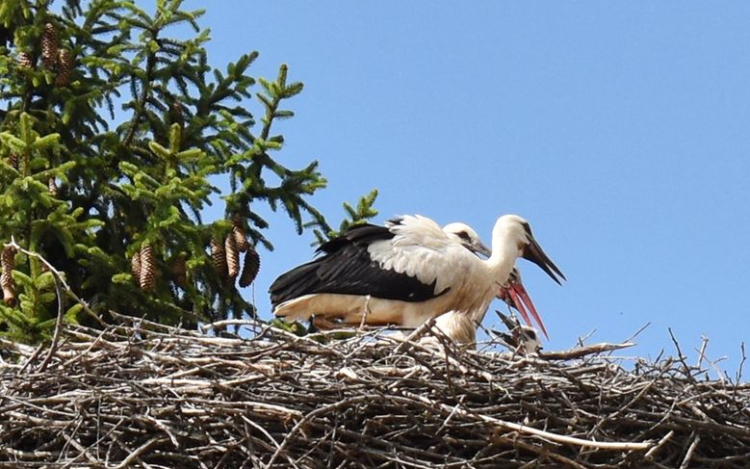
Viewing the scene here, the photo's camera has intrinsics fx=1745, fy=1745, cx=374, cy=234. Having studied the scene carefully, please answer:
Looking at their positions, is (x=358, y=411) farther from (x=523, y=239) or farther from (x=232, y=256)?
(x=523, y=239)

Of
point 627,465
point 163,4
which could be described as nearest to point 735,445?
point 627,465

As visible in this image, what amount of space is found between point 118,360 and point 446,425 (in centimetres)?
99

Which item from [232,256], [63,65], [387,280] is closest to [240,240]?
Answer: [232,256]

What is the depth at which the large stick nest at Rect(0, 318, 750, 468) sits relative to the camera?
15.8ft

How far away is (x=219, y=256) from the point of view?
739 cm

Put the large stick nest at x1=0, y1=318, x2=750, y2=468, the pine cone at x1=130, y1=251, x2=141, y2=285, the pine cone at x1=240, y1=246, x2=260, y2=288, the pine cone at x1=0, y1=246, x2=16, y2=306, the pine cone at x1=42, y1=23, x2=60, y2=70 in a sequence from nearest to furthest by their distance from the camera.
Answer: the large stick nest at x1=0, y1=318, x2=750, y2=468 → the pine cone at x1=0, y1=246, x2=16, y2=306 → the pine cone at x1=130, y1=251, x2=141, y2=285 → the pine cone at x1=240, y1=246, x2=260, y2=288 → the pine cone at x1=42, y1=23, x2=60, y2=70

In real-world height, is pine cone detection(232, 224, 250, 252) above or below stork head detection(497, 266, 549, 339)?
below

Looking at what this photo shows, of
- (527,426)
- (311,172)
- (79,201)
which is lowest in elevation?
(527,426)

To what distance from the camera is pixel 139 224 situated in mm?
7914

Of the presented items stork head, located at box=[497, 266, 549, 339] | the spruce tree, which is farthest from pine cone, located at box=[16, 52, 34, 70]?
stork head, located at box=[497, 266, 549, 339]

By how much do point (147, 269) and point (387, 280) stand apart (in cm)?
151

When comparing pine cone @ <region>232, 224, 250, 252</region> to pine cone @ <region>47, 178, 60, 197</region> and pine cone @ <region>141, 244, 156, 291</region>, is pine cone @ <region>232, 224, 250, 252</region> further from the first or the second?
pine cone @ <region>47, 178, 60, 197</region>

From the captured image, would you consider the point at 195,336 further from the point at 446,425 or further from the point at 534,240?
the point at 534,240

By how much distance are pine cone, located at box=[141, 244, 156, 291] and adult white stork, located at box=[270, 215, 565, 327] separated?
1117 millimetres
